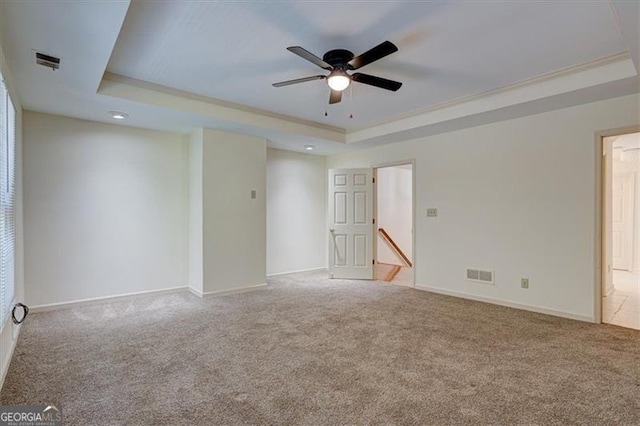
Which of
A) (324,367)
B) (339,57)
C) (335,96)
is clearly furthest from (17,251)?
(339,57)

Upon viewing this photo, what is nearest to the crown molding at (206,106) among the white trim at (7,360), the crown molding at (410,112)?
the crown molding at (410,112)

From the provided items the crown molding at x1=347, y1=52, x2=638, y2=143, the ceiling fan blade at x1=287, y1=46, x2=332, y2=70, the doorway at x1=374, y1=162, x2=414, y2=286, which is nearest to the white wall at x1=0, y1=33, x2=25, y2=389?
the ceiling fan blade at x1=287, y1=46, x2=332, y2=70

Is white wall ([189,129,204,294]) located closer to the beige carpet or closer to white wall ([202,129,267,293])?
white wall ([202,129,267,293])

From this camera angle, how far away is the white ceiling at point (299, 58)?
226cm

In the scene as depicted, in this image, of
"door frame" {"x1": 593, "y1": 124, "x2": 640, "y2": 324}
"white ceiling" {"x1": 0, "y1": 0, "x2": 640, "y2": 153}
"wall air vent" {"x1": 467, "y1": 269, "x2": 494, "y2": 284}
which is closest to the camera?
"white ceiling" {"x1": 0, "y1": 0, "x2": 640, "y2": 153}

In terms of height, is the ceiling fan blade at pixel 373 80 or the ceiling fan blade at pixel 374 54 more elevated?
the ceiling fan blade at pixel 374 54

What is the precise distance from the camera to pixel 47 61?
2619 millimetres

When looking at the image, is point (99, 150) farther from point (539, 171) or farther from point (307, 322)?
point (539, 171)

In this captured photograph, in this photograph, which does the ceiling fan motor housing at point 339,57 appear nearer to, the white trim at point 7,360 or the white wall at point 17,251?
the white wall at point 17,251

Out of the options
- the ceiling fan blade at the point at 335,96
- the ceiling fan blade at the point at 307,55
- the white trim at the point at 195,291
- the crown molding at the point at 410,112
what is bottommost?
the white trim at the point at 195,291

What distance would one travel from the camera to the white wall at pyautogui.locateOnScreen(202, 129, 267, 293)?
4.71 m

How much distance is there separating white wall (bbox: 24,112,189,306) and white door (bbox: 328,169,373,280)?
266 centimetres

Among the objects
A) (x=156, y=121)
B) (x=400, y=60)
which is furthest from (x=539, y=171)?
(x=156, y=121)

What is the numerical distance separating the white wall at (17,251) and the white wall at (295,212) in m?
3.44
